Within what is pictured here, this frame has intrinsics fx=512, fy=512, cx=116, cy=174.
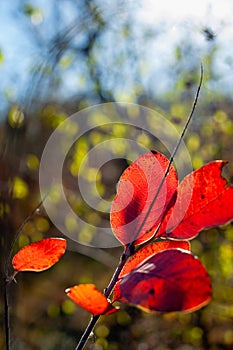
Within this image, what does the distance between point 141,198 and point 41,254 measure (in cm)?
10

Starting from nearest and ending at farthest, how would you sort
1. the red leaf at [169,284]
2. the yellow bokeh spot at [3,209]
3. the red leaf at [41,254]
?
the red leaf at [169,284], the red leaf at [41,254], the yellow bokeh spot at [3,209]

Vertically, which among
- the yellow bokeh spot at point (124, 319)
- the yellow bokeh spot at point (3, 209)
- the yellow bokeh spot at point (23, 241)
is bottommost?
the yellow bokeh spot at point (124, 319)

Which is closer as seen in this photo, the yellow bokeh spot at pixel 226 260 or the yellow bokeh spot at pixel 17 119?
the yellow bokeh spot at pixel 17 119

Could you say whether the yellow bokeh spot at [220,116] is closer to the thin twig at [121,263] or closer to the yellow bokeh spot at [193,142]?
the yellow bokeh spot at [193,142]

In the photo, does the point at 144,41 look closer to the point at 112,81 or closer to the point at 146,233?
the point at 112,81

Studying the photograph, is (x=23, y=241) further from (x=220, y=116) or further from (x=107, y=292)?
(x=107, y=292)

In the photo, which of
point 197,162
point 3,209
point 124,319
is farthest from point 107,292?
point 124,319

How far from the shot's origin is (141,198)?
0.40 metres

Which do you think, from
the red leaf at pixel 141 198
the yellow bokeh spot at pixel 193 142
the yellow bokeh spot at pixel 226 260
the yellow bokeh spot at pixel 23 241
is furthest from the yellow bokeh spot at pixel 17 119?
the yellow bokeh spot at pixel 226 260

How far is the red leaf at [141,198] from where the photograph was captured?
1.27ft

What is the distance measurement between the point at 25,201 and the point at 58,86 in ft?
2.52

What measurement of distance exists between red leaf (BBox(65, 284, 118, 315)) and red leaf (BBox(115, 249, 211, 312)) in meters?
0.02

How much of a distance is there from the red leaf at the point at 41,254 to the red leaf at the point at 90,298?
84 millimetres

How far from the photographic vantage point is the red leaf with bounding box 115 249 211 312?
1.02ft
